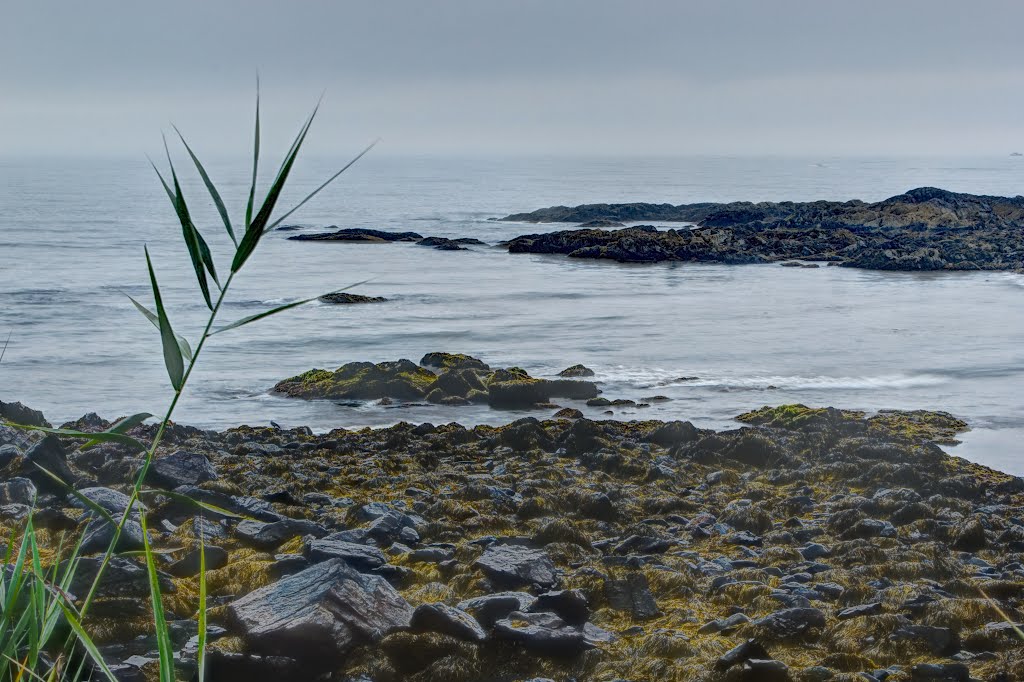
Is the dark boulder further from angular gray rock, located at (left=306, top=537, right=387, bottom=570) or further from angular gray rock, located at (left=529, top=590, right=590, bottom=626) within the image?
angular gray rock, located at (left=529, top=590, right=590, bottom=626)

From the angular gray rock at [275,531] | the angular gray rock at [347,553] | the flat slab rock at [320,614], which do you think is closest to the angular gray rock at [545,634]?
the flat slab rock at [320,614]

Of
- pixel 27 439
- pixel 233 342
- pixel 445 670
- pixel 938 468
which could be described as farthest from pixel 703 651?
pixel 233 342

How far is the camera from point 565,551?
7.92 meters

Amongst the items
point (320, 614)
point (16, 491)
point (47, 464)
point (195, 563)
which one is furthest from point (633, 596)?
point (47, 464)

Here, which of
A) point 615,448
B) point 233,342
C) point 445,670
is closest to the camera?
point 445,670

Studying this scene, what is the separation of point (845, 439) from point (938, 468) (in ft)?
5.16

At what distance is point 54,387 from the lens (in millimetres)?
16422

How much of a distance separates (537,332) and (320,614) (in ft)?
54.8

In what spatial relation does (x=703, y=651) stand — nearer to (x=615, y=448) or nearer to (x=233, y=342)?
(x=615, y=448)

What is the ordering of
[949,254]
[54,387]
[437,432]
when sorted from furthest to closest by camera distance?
[949,254], [54,387], [437,432]

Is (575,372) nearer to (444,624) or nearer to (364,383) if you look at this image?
(364,383)

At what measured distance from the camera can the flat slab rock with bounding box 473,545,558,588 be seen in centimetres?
716

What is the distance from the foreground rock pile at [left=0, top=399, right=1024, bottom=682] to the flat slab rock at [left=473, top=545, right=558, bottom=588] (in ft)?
0.06

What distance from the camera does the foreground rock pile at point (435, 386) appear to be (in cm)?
1534
